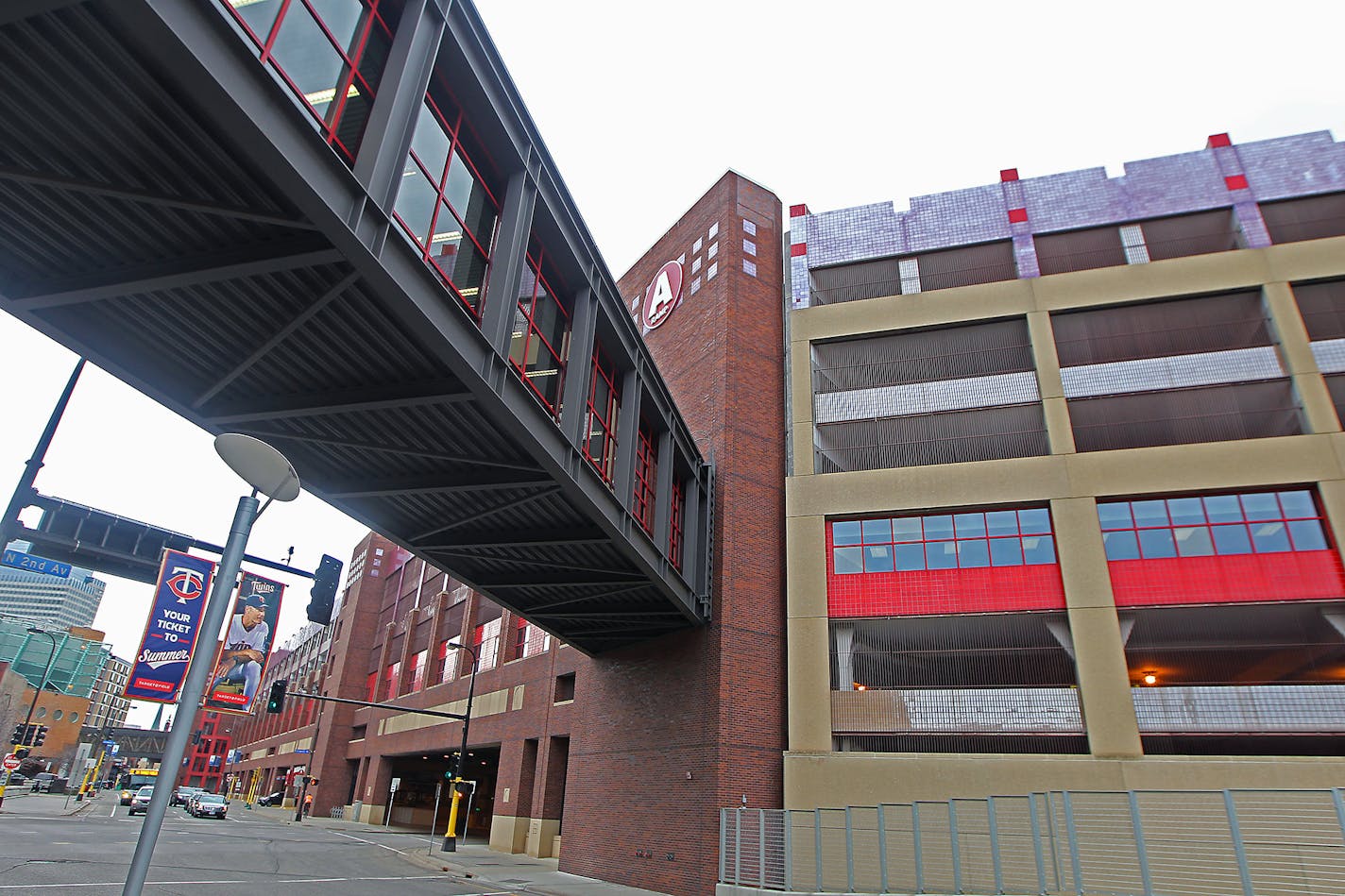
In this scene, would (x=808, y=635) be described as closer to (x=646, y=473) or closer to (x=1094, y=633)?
(x=646, y=473)

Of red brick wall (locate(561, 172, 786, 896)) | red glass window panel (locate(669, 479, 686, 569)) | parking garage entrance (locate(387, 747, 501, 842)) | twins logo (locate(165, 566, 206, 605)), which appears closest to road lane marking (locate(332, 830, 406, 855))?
parking garage entrance (locate(387, 747, 501, 842))

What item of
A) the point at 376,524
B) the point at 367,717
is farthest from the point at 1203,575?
the point at 367,717

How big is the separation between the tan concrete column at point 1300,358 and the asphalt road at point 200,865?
88.5 feet

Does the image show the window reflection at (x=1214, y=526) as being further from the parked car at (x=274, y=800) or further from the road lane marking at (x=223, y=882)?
the parked car at (x=274, y=800)

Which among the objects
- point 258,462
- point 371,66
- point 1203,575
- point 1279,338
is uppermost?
point 1279,338

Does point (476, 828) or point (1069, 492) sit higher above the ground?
point (1069, 492)

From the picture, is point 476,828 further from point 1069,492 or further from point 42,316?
point 42,316

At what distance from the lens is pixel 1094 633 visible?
2166 cm

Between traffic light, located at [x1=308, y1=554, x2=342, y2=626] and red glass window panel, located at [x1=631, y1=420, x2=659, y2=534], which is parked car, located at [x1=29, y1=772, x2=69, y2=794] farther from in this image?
traffic light, located at [x1=308, y1=554, x2=342, y2=626]

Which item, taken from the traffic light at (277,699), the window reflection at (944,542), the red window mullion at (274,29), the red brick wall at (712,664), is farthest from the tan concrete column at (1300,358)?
the traffic light at (277,699)

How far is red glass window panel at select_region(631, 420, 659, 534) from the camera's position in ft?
66.6

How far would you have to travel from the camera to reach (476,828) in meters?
50.0

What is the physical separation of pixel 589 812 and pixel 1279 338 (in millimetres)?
26665

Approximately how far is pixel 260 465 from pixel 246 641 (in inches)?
463
